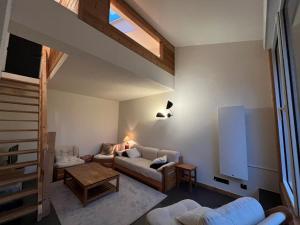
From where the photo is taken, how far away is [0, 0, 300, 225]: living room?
1688 millimetres

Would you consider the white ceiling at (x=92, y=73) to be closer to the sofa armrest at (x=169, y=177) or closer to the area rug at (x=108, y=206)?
the sofa armrest at (x=169, y=177)

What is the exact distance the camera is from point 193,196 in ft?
9.86

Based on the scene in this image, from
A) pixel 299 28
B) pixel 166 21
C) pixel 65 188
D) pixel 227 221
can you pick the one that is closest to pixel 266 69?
pixel 299 28

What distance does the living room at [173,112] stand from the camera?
66.5 inches

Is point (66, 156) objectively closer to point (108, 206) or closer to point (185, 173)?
point (108, 206)

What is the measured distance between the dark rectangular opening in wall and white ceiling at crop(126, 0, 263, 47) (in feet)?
8.68

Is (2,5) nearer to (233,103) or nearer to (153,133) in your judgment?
(233,103)

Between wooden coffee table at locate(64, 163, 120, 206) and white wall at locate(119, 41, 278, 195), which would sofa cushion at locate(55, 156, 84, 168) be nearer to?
wooden coffee table at locate(64, 163, 120, 206)

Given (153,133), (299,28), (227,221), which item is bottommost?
(227,221)

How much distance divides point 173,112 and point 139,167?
5.77 ft

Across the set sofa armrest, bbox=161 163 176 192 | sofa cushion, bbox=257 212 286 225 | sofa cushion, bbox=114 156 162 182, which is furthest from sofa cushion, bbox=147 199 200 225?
sofa cushion, bbox=114 156 162 182

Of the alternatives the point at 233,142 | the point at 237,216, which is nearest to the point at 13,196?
the point at 237,216

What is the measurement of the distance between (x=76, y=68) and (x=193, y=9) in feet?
7.95

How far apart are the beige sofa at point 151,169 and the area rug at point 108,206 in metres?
0.21
